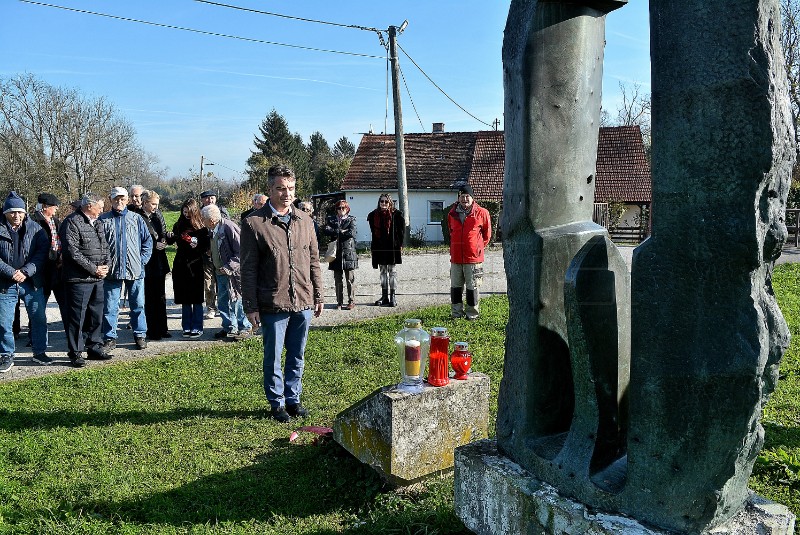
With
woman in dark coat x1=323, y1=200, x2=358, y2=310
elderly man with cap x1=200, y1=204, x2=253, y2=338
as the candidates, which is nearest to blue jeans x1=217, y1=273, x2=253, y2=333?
elderly man with cap x1=200, y1=204, x2=253, y2=338

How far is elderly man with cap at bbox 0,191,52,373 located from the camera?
23.1 feet

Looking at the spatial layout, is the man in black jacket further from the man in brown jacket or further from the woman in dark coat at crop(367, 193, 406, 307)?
the woman in dark coat at crop(367, 193, 406, 307)

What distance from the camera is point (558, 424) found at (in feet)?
9.64

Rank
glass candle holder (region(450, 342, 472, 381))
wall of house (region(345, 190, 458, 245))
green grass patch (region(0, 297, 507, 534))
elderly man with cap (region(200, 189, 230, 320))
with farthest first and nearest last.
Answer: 1. wall of house (region(345, 190, 458, 245))
2. elderly man with cap (region(200, 189, 230, 320))
3. glass candle holder (region(450, 342, 472, 381))
4. green grass patch (region(0, 297, 507, 534))

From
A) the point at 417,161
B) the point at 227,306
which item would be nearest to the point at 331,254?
the point at 227,306

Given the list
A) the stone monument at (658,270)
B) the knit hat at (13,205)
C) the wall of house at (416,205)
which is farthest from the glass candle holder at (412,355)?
the wall of house at (416,205)

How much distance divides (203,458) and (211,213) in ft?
14.7

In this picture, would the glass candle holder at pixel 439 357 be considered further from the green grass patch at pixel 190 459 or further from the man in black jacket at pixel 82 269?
the man in black jacket at pixel 82 269

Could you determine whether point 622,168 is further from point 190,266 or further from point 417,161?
point 190,266

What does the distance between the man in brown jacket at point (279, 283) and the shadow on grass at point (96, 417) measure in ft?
1.45

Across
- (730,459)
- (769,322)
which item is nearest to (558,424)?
(730,459)

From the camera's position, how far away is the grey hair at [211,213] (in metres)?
8.40

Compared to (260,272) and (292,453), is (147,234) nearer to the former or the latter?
(260,272)

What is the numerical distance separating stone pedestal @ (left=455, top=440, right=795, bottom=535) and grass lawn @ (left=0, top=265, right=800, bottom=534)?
465 millimetres
